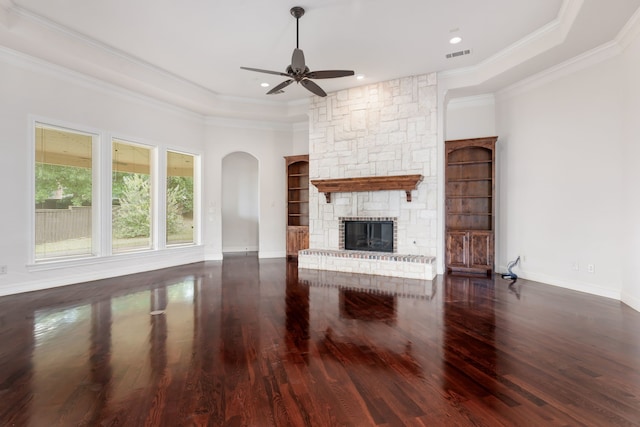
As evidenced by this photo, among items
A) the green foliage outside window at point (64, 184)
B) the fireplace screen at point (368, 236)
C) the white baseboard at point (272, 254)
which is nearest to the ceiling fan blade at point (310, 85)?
the fireplace screen at point (368, 236)

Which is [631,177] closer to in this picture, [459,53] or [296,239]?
[459,53]

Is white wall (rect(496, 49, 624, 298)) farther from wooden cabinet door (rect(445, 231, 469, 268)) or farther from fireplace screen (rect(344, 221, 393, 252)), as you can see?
fireplace screen (rect(344, 221, 393, 252))

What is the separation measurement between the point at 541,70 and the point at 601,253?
299 cm

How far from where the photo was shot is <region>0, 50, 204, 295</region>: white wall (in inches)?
179

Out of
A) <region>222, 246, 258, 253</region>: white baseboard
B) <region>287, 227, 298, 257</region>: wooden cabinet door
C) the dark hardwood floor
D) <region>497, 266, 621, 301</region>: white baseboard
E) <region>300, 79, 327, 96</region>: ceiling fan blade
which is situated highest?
<region>300, 79, 327, 96</region>: ceiling fan blade

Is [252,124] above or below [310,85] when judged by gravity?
above

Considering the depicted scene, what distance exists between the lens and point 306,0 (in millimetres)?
3820

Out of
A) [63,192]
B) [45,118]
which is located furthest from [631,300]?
[45,118]

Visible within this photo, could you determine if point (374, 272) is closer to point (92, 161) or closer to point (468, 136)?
point (468, 136)

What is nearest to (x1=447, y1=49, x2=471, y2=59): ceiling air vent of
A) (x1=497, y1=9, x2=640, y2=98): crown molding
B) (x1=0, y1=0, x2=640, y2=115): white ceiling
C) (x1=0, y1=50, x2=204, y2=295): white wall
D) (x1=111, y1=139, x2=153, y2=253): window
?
(x1=0, y1=0, x2=640, y2=115): white ceiling

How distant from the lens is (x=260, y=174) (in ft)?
27.8

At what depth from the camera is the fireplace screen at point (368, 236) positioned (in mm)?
6383

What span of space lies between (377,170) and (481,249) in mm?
2467

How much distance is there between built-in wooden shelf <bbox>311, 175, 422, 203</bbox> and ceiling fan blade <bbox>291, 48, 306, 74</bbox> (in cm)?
261
